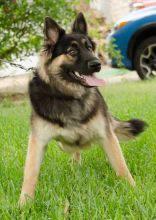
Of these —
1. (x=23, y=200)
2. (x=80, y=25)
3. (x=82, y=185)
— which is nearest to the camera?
(x=23, y=200)

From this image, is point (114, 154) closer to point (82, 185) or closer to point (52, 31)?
point (82, 185)

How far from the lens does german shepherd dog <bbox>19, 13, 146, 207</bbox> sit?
367cm

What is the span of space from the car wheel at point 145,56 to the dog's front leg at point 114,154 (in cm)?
727

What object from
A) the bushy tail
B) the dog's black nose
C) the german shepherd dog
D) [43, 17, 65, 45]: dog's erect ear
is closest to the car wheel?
the bushy tail

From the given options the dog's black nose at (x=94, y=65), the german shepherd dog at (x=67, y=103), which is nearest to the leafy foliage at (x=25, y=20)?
the german shepherd dog at (x=67, y=103)

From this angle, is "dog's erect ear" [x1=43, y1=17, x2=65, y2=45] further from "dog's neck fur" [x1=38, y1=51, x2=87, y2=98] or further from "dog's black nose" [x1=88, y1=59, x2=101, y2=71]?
"dog's black nose" [x1=88, y1=59, x2=101, y2=71]

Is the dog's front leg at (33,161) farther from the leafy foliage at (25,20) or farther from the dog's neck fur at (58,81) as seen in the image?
the leafy foliage at (25,20)

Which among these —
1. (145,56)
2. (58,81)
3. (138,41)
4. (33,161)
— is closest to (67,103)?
(58,81)

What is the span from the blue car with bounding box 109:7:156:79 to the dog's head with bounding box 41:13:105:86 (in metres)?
7.09

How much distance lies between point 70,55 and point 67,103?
15.4 inches

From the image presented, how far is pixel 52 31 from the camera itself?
3873mm

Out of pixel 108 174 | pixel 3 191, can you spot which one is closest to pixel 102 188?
pixel 108 174

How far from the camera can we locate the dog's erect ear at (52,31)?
3824mm

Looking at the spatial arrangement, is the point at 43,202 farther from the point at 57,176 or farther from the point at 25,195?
the point at 57,176
